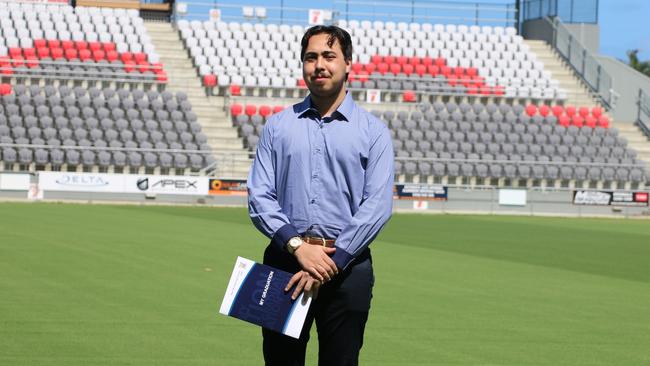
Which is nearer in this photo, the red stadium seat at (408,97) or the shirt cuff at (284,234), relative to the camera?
the shirt cuff at (284,234)

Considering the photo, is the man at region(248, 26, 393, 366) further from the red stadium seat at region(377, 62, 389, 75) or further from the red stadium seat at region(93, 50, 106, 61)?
the red stadium seat at region(377, 62, 389, 75)

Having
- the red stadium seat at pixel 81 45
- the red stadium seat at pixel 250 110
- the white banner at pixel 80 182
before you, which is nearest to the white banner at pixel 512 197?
the red stadium seat at pixel 250 110

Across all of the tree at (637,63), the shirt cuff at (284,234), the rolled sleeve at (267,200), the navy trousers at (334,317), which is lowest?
the tree at (637,63)

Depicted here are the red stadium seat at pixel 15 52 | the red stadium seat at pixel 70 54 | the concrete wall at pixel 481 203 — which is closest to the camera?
the concrete wall at pixel 481 203

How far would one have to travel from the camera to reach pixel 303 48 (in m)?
5.36

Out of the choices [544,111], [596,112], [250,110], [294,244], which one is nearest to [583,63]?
[596,112]

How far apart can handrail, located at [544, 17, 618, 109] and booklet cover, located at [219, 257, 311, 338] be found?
4531 centimetres

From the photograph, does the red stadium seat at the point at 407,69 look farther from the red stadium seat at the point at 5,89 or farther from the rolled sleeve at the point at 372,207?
the rolled sleeve at the point at 372,207

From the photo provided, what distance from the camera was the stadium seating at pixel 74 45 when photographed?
42281 millimetres

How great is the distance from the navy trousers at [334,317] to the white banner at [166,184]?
31440 mm

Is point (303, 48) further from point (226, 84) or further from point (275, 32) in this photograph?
point (275, 32)

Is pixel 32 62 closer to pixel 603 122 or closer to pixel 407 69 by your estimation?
→ pixel 407 69

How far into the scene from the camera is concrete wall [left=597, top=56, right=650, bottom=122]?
5097 cm

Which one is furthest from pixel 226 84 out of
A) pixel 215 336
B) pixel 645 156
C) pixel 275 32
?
pixel 215 336
